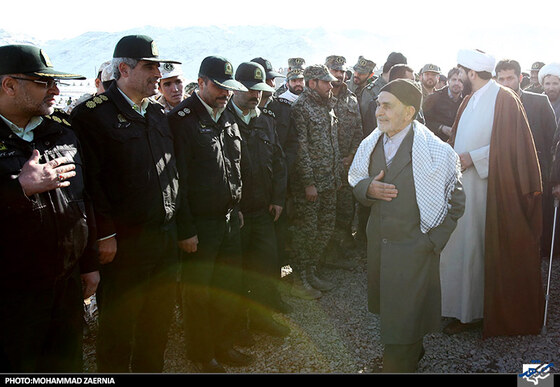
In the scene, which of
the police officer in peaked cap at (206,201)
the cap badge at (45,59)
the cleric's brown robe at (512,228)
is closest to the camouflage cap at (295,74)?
the police officer in peaked cap at (206,201)

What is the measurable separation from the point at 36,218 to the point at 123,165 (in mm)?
724

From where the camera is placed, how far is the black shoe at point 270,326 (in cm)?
398

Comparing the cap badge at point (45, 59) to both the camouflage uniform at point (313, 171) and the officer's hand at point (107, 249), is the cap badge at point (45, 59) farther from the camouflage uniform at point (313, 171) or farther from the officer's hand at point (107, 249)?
the camouflage uniform at point (313, 171)

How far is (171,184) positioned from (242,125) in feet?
3.60

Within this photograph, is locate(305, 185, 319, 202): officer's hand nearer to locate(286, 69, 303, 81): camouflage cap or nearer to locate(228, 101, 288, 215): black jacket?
locate(228, 101, 288, 215): black jacket

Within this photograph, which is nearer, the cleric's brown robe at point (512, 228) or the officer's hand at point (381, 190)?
the officer's hand at point (381, 190)

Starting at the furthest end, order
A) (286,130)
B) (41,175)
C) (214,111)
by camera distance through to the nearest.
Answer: (286,130) < (214,111) < (41,175)

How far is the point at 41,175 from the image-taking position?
7.00ft

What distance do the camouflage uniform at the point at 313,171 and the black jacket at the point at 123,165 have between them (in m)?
2.16

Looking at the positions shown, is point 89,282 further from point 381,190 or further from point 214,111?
point 381,190

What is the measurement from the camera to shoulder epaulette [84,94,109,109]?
8.98 ft

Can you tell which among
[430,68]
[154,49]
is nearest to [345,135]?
[430,68]

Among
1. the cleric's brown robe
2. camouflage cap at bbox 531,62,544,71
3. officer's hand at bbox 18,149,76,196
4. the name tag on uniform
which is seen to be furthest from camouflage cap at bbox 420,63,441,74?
officer's hand at bbox 18,149,76,196

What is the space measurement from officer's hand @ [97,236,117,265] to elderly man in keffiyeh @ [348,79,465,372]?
1697 millimetres
